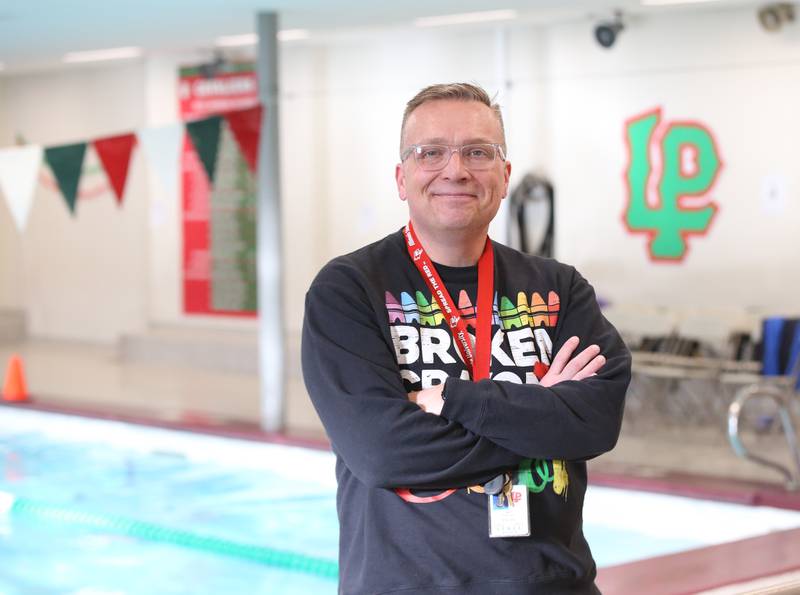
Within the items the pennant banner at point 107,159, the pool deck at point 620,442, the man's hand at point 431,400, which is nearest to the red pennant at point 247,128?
the pennant banner at point 107,159

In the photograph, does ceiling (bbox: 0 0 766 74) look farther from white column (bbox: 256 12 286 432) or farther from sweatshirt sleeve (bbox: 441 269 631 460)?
sweatshirt sleeve (bbox: 441 269 631 460)

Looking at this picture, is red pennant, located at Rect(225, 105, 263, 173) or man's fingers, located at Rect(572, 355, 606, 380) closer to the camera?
man's fingers, located at Rect(572, 355, 606, 380)

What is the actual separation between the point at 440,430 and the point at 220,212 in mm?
9993

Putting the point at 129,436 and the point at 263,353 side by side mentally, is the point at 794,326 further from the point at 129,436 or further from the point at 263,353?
the point at 129,436

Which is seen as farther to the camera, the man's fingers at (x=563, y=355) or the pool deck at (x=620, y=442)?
the pool deck at (x=620, y=442)

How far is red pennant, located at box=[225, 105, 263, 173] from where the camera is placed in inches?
299

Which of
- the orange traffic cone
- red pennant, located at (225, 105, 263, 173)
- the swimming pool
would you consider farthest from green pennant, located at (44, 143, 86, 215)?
the orange traffic cone

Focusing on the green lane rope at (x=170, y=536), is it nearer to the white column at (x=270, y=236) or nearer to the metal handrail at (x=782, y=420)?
the white column at (x=270, y=236)

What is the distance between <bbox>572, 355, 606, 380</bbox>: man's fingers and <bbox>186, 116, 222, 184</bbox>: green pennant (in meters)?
5.28

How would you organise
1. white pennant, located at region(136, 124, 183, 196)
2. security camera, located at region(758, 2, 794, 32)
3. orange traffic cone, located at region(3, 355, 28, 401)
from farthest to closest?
orange traffic cone, located at region(3, 355, 28, 401) → security camera, located at region(758, 2, 794, 32) → white pennant, located at region(136, 124, 183, 196)

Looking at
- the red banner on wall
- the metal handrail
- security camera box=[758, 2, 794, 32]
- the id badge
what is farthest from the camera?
the red banner on wall

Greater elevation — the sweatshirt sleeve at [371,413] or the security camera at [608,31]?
the security camera at [608,31]

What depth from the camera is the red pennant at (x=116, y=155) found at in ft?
23.7

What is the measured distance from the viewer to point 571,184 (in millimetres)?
9625
